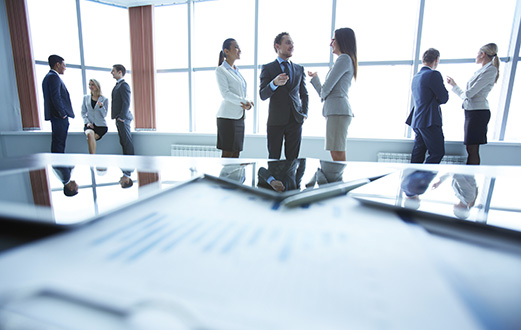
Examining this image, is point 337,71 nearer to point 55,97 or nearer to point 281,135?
point 281,135

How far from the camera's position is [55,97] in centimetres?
342

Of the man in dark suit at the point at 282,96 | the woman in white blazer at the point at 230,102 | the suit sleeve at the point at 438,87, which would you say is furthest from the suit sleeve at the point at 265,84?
the suit sleeve at the point at 438,87

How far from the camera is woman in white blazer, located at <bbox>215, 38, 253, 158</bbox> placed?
2.21 metres

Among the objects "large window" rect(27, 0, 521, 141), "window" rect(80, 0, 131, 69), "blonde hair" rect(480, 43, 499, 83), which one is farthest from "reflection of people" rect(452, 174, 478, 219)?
"window" rect(80, 0, 131, 69)

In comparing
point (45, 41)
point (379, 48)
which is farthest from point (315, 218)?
point (45, 41)

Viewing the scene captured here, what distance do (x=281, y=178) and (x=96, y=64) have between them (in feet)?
16.6

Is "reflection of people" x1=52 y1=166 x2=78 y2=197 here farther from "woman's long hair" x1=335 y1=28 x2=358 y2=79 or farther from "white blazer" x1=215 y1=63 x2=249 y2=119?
"woman's long hair" x1=335 y1=28 x2=358 y2=79

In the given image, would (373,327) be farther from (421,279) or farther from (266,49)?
(266,49)

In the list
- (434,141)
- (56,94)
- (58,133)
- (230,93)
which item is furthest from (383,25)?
(58,133)

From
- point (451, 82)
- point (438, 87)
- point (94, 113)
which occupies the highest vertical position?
point (451, 82)

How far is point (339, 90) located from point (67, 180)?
6.28ft

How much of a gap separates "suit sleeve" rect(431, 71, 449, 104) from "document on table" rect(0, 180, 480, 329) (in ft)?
9.30

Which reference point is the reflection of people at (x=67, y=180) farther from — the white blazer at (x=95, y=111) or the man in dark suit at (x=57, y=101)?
the white blazer at (x=95, y=111)

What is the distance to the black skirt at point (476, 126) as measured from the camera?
9.57ft
